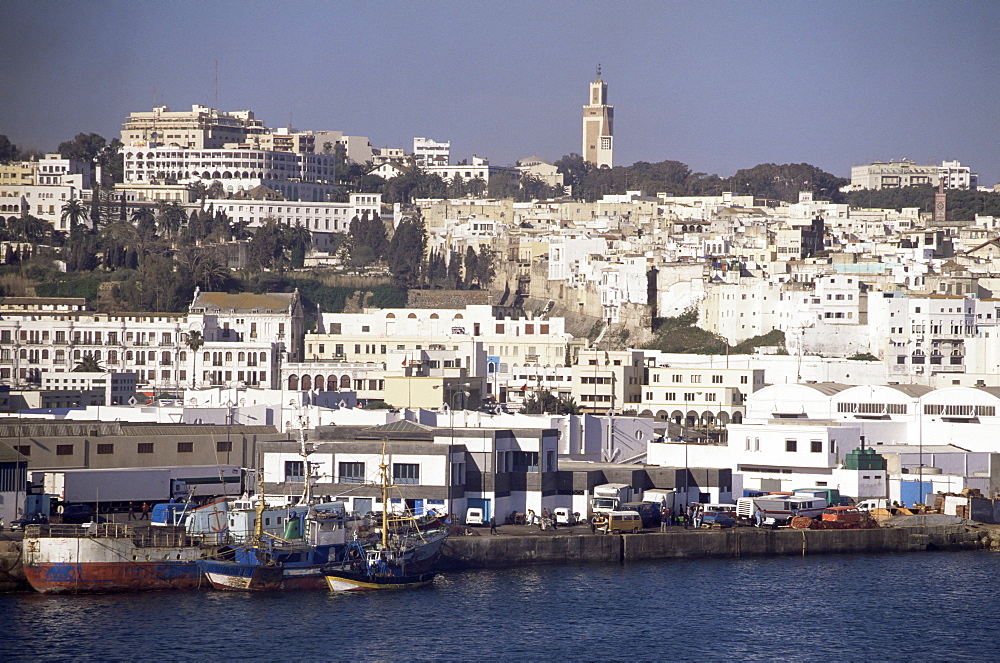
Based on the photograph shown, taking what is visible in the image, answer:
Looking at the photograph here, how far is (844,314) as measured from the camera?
5969cm

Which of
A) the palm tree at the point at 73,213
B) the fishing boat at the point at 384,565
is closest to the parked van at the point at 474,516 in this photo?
the fishing boat at the point at 384,565

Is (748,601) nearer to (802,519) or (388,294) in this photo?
(802,519)

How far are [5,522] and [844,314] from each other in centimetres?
3531

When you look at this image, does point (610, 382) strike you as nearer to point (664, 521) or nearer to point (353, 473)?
point (664, 521)

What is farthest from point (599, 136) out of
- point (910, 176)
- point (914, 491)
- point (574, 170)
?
point (914, 491)

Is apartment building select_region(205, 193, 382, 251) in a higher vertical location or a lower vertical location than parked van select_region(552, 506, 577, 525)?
higher

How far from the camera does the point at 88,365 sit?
60250 mm

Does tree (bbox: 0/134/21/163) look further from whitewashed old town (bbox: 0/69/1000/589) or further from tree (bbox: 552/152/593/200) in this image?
tree (bbox: 552/152/593/200)

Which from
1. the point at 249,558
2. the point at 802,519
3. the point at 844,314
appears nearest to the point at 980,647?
the point at 802,519

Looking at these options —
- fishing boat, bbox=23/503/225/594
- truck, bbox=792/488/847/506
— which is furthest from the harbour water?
truck, bbox=792/488/847/506

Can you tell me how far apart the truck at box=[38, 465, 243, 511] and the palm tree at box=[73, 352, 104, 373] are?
25250 mm

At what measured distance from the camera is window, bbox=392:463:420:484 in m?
32.2

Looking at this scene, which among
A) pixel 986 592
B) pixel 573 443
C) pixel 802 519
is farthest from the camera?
pixel 573 443

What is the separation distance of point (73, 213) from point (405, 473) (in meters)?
52.0
